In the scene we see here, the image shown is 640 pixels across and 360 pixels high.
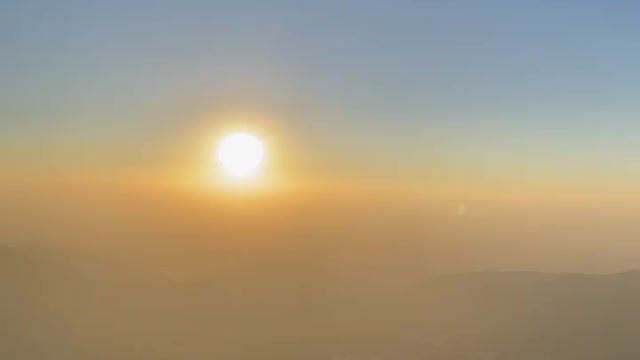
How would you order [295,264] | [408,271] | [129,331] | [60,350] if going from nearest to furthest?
[60,350], [129,331], [295,264], [408,271]

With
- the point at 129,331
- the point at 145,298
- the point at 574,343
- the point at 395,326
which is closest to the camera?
the point at 129,331

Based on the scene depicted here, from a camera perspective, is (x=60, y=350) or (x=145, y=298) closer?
(x=60, y=350)

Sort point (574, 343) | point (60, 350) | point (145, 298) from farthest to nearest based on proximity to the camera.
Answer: point (574, 343) → point (145, 298) → point (60, 350)

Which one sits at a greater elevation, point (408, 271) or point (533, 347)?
point (408, 271)

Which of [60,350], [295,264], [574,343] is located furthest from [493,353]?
[60,350]

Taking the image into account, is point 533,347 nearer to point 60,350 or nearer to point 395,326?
point 395,326

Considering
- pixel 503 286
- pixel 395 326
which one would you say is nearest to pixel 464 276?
pixel 503 286

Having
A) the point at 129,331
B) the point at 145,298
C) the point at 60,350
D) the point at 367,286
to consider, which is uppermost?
the point at 367,286

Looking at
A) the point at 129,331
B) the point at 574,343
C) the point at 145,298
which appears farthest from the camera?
the point at 574,343

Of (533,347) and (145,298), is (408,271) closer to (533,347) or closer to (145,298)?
(533,347)
